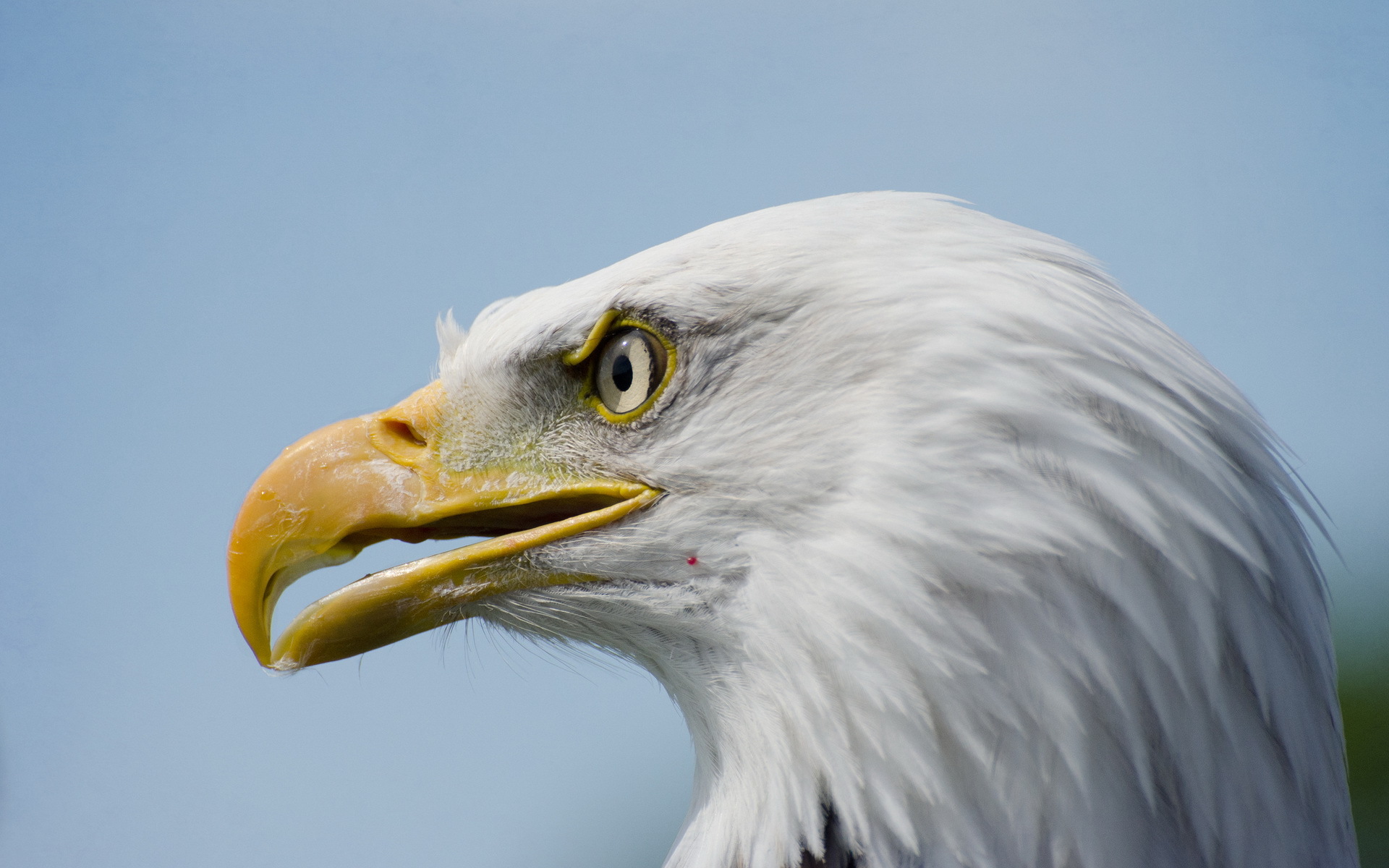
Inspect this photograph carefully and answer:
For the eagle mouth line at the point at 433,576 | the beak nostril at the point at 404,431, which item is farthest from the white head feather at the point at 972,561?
the beak nostril at the point at 404,431

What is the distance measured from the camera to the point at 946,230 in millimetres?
1435

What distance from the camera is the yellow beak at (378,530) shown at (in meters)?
1.48

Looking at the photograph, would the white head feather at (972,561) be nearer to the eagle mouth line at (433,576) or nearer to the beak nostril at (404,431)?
the eagle mouth line at (433,576)

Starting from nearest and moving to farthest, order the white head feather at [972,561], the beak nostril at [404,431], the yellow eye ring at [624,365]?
1. the white head feather at [972,561]
2. the yellow eye ring at [624,365]
3. the beak nostril at [404,431]

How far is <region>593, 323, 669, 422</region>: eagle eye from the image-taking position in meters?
1.43

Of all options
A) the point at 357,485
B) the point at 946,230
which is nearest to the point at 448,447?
the point at 357,485

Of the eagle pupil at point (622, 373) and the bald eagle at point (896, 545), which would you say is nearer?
the bald eagle at point (896, 545)

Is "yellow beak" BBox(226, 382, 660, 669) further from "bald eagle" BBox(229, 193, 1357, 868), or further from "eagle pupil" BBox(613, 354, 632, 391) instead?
"eagle pupil" BBox(613, 354, 632, 391)

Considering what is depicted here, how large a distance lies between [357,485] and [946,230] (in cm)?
97

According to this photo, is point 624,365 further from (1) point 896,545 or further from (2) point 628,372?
(1) point 896,545

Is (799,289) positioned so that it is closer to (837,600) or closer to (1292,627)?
(837,600)

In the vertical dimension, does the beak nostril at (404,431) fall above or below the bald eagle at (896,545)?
above

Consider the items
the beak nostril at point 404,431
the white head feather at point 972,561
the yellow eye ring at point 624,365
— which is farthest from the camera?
the beak nostril at point 404,431

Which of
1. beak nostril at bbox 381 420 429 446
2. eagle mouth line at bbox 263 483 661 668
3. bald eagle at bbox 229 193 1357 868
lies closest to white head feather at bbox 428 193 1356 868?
bald eagle at bbox 229 193 1357 868
